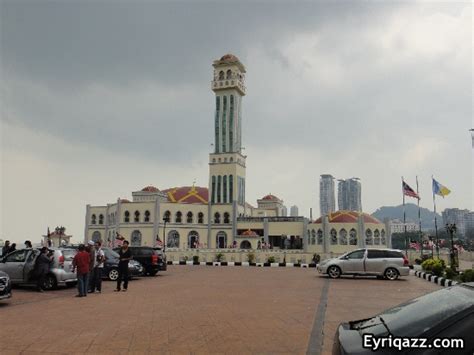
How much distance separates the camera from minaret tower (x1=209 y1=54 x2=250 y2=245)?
62500 mm

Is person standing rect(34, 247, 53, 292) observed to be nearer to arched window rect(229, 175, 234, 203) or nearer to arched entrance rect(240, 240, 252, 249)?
arched entrance rect(240, 240, 252, 249)

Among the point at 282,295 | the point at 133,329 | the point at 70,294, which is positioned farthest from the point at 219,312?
the point at 70,294

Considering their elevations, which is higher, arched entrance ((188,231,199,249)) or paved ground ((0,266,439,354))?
arched entrance ((188,231,199,249))

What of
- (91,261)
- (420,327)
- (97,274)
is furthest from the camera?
(97,274)

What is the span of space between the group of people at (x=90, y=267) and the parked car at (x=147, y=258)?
5.94 metres

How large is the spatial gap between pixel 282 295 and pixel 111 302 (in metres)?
5.05

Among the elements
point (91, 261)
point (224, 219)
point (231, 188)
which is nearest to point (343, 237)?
point (224, 219)

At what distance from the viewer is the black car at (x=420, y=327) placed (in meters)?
2.63

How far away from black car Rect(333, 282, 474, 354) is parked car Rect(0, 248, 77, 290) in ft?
41.6

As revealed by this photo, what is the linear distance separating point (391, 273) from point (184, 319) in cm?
1344

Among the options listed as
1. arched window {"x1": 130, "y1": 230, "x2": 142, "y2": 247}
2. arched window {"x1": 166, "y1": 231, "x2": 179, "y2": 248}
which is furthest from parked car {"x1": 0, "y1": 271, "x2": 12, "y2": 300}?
arched window {"x1": 130, "y1": 230, "x2": 142, "y2": 247}

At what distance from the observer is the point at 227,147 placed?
65.9 m

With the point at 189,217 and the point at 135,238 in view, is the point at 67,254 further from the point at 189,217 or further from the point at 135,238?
the point at 189,217

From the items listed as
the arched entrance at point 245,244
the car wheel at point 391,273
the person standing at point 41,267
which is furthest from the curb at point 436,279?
the arched entrance at point 245,244
